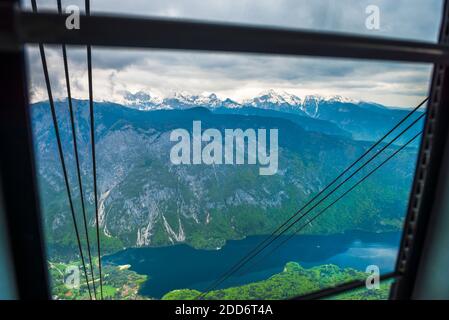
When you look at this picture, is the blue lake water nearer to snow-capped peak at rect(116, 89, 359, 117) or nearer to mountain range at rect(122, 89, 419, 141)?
mountain range at rect(122, 89, 419, 141)

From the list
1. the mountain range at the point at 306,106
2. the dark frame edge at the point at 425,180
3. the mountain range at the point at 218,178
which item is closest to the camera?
the dark frame edge at the point at 425,180

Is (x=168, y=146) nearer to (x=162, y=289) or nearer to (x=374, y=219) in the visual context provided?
(x=162, y=289)

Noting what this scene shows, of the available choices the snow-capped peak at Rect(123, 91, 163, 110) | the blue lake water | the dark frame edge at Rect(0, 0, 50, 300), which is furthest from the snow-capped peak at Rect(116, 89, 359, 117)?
the dark frame edge at Rect(0, 0, 50, 300)

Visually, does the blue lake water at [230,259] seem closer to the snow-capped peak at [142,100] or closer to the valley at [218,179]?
the valley at [218,179]

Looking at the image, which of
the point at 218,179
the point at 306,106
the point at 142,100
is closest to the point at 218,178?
the point at 218,179

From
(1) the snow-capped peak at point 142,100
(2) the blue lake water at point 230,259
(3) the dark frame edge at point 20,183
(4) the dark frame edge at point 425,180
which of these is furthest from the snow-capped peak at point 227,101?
(3) the dark frame edge at point 20,183
